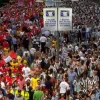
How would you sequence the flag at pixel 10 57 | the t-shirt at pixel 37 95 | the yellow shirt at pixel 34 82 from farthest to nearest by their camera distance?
the flag at pixel 10 57
the yellow shirt at pixel 34 82
the t-shirt at pixel 37 95

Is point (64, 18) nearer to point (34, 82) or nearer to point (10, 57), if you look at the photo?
point (10, 57)

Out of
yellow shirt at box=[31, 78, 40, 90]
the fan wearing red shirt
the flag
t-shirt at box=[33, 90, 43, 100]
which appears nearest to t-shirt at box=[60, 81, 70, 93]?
yellow shirt at box=[31, 78, 40, 90]

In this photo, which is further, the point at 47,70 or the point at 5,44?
the point at 5,44

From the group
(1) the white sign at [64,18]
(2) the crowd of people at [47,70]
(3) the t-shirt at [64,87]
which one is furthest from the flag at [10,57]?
(3) the t-shirt at [64,87]

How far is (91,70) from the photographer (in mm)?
27547

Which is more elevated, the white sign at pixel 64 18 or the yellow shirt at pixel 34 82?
the white sign at pixel 64 18

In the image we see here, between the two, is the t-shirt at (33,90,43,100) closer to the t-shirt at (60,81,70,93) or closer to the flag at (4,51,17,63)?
the t-shirt at (60,81,70,93)

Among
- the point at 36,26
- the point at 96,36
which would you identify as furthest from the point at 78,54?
the point at 36,26

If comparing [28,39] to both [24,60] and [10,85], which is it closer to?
[24,60]

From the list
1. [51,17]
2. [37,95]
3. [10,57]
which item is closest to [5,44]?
[10,57]

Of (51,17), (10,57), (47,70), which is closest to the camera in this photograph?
(47,70)

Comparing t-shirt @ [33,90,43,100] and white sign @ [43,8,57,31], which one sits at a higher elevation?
white sign @ [43,8,57,31]

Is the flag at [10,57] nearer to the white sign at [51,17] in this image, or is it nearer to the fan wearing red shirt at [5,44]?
the white sign at [51,17]

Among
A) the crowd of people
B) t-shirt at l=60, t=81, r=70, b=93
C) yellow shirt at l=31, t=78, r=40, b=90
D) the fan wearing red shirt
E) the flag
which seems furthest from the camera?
the fan wearing red shirt
